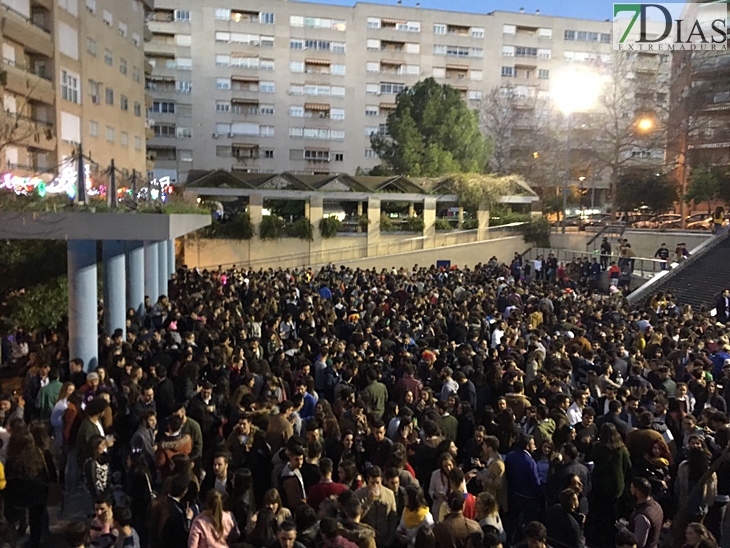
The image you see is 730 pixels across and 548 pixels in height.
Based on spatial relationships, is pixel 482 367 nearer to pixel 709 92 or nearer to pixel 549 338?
pixel 549 338

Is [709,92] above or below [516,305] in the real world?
above

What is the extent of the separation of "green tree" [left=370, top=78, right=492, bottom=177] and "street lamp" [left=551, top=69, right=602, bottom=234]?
6.06 m

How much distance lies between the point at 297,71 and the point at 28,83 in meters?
28.5

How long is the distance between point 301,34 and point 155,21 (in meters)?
11.0

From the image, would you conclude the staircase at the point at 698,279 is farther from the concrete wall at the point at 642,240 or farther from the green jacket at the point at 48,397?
the green jacket at the point at 48,397

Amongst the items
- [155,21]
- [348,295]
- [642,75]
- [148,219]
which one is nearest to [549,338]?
[348,295]

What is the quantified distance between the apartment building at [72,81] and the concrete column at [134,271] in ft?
30.6

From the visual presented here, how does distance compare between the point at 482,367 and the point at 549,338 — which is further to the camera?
the point at 549,338

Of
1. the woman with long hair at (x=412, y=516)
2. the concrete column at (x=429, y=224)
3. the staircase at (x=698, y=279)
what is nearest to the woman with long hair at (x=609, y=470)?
the woman with long hair at (x=412, y=516)

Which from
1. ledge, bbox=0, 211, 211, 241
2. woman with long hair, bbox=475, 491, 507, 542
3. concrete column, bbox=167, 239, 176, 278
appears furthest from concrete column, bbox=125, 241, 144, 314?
woman with long hair, bbox=475, 491, 507, 542

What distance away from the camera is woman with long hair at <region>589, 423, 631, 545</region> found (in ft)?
19.1

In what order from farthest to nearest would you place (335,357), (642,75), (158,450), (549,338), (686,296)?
(642,75)
(686,296)
(549,338)
(335,357)
(158,450)

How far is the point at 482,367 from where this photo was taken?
8602mm

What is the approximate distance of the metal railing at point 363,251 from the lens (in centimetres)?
2886
